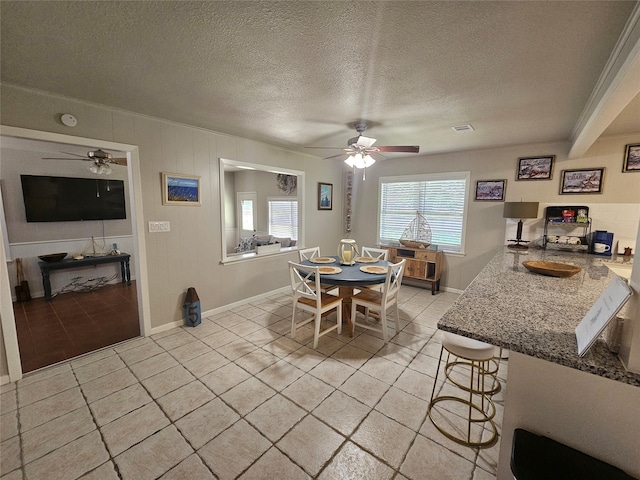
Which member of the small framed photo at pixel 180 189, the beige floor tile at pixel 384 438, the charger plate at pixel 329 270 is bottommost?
the beige floor tile at pixel 384 438

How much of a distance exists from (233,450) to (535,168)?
190 inches

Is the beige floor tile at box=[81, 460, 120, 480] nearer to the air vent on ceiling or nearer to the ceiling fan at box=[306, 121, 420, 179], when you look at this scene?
the ceiling fan at box=[306, 121, 420, 179]

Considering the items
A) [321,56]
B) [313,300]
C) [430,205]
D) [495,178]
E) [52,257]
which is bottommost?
[313,300]

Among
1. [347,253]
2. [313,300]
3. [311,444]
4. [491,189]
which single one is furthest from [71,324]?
[491,189]

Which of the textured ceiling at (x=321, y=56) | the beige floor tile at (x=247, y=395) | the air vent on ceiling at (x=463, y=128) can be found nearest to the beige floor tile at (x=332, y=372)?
the beige floor tile at (x=247, y=395)

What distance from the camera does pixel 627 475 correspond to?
930mm

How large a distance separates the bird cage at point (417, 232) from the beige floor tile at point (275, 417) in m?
3.49

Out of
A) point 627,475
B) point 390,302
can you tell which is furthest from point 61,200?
point 627,475

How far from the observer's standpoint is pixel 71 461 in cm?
156

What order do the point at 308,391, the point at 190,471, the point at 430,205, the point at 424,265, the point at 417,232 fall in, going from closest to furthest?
the point at 190,471, the point at 308,391, the point at 424,265, the point at 430,205, the point at 417,232

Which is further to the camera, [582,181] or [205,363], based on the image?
[582,181]

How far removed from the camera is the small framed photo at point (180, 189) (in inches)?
119

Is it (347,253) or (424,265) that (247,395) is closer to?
(347,253)

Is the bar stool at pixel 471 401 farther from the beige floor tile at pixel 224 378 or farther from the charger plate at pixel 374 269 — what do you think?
the beige floor tile at pixel 224 378
